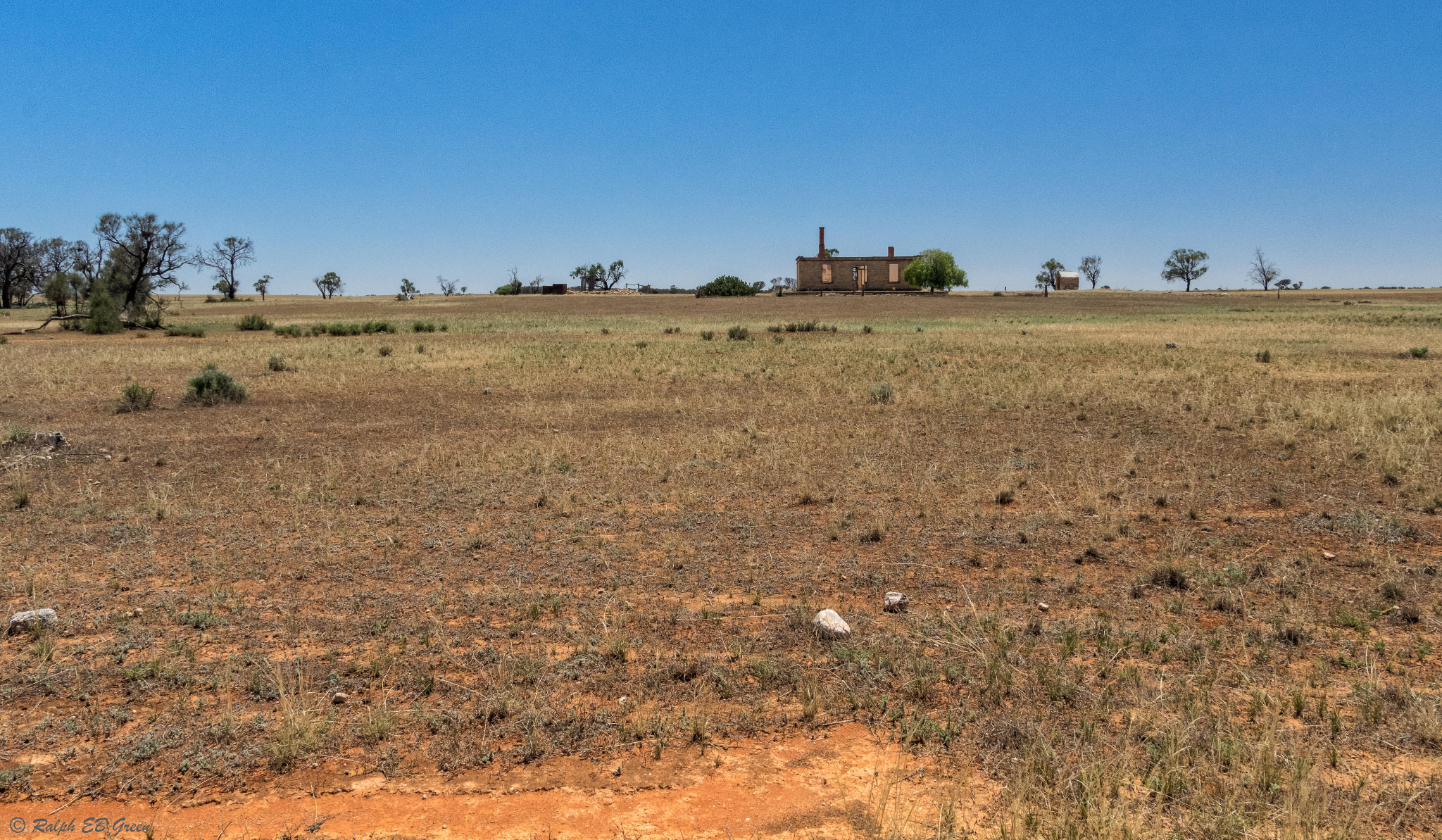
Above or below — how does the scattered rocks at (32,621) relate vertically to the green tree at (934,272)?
below

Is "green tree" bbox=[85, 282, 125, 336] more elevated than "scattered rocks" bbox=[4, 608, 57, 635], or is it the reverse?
"green tree" bbox=[85, 282, 125, 336]

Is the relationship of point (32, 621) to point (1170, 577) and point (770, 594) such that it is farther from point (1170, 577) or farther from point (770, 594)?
point (1170, 577)

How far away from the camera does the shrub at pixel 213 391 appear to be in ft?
60.2

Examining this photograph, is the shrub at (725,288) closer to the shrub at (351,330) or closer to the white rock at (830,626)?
the shrub at (351,330)

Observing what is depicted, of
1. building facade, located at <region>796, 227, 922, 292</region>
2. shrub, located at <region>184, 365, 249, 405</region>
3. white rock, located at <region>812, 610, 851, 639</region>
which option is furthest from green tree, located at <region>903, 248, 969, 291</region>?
white rock, located at <region>812, 610, 851, 639</region>

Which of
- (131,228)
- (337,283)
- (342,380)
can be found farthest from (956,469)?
(337,283)

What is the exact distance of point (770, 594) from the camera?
7.00m

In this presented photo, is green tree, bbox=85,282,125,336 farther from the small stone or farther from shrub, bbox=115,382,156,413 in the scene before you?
the small stone

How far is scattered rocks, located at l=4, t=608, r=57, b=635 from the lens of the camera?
599 centimetres

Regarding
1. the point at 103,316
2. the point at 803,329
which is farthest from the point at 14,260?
the point at 803,329

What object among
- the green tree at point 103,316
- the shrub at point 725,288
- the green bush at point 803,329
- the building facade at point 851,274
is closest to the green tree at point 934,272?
the building facade at point 851,274

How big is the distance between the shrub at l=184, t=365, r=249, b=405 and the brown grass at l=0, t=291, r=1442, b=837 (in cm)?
109

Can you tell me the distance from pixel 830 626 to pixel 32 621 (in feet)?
18.9

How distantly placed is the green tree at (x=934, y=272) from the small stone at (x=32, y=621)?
358 feet
